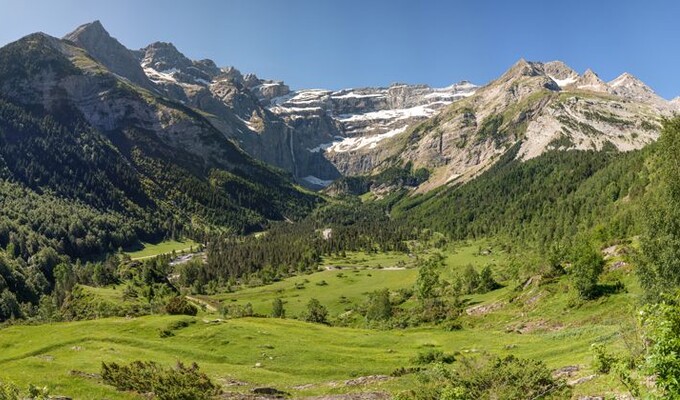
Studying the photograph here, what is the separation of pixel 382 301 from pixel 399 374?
241 feet

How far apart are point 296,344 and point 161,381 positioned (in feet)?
89.6

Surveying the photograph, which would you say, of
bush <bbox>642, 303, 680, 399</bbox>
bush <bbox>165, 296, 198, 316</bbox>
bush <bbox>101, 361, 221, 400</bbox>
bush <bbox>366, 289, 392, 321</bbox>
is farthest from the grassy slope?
bush <bbox>366, 289, 392, 321</bbox>

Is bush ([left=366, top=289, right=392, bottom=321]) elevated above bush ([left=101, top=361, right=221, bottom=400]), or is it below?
below

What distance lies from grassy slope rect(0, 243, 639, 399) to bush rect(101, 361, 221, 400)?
1301mm

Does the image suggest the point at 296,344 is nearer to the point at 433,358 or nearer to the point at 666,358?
the point at 433,358

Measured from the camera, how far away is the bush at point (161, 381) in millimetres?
39094

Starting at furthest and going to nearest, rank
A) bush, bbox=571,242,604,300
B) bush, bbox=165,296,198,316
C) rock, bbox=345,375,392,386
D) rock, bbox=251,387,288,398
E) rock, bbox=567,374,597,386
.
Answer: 1. bush, bbox=165,296,198,316
2. bush, bbox=571,242,604,300
3. rock, bbox=345,375,392,386
4. rock, bbox=251,387,288,398
5. rock, bbox=567,374,597,386

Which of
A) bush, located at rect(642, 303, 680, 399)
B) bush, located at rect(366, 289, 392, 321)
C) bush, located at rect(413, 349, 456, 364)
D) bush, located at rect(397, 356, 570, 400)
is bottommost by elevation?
bush, located at rect(366, 289, 392, 321)

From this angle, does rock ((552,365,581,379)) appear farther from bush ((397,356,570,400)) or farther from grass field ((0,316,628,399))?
grass field ((0,316,628,399))

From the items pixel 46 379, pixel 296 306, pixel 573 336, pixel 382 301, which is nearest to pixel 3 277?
pixel 296 306

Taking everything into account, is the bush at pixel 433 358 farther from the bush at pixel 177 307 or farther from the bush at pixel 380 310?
the bush at pixel 380 310

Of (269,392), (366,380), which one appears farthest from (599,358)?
(269,392)

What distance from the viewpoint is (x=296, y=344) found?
6631 cm

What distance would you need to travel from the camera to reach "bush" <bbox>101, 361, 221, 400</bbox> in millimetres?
39094
